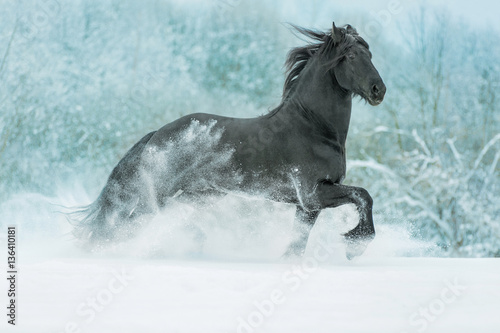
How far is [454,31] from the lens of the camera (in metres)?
16.0

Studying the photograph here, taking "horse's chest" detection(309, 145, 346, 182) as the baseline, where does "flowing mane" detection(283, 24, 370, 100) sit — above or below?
above

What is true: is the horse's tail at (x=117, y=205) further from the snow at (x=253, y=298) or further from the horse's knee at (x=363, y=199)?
the horse's knee at (x=363, y=199)

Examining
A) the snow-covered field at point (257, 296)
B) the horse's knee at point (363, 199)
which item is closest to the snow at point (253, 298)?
the snow-covered field at point (257, 296)

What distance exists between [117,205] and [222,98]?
9.37 m

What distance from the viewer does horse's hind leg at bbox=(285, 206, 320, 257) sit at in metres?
5.42

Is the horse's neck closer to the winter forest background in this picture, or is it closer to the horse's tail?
the horse's tail

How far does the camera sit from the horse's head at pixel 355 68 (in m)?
4.94

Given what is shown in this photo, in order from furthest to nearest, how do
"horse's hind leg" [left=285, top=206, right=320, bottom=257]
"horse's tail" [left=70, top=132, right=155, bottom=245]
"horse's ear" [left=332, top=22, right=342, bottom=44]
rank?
"horse's tail" [left=70, top=132, right=155, bottom=245]
"horse's hind leg" [left=285, top=206, right=320, bottom=257]
"horse's ear" [left=332, top=22, right=342, bottom=44]

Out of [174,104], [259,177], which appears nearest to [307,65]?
[259,177]

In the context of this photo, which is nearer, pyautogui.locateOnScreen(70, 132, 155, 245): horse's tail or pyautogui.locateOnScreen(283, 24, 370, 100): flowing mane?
pyautogui.locateOnScreen(283, 24, 370, 100): flowing mane

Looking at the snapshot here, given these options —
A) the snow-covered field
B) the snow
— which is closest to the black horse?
the snow-covered field

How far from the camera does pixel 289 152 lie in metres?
5.27

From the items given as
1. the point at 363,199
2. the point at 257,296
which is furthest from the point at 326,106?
the point at 257,296

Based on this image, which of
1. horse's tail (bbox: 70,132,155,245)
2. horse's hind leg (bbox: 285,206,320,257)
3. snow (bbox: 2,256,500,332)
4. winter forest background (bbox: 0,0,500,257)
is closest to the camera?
snow (bbox: 2,256,500,332)
